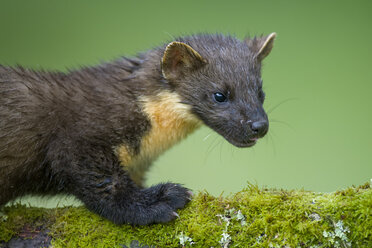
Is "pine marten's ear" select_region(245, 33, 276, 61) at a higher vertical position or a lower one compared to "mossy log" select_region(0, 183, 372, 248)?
higher

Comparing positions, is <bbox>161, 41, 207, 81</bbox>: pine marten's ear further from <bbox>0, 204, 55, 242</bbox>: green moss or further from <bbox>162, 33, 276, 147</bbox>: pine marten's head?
<bbox>0, 204, 55, 242</bbox>: green moss

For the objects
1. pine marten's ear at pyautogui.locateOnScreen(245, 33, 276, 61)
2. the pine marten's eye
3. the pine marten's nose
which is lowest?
the pine marten's nose

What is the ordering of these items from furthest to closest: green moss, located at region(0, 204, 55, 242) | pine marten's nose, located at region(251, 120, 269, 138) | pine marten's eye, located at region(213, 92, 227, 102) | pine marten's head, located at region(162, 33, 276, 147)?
1. pine marten's eye, located at region(213, 92, 227, 102)
2. pine marten's head, located at region(162, 33, 276, 147)
3. pine marten's nose, located at region(251, 120, 269, 138)
4. green moss, located at region(0, 204, 55, 242)

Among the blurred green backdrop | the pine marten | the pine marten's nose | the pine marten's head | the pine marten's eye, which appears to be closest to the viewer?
the pine marten

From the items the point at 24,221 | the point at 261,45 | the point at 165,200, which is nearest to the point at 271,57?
the point at 261,45

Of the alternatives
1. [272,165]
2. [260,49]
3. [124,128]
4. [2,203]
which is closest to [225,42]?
[260,49]

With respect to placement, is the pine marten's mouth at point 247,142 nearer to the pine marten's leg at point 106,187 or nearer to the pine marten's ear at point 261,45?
the pine marten's leg at point 106,187

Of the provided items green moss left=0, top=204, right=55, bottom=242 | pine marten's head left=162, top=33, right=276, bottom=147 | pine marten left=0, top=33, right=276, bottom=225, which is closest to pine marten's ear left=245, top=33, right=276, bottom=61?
pine marten left=0, top=33, right=276, bottom=225

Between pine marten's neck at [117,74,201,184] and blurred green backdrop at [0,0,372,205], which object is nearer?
pine marten's neck at [117,74,201,184]
